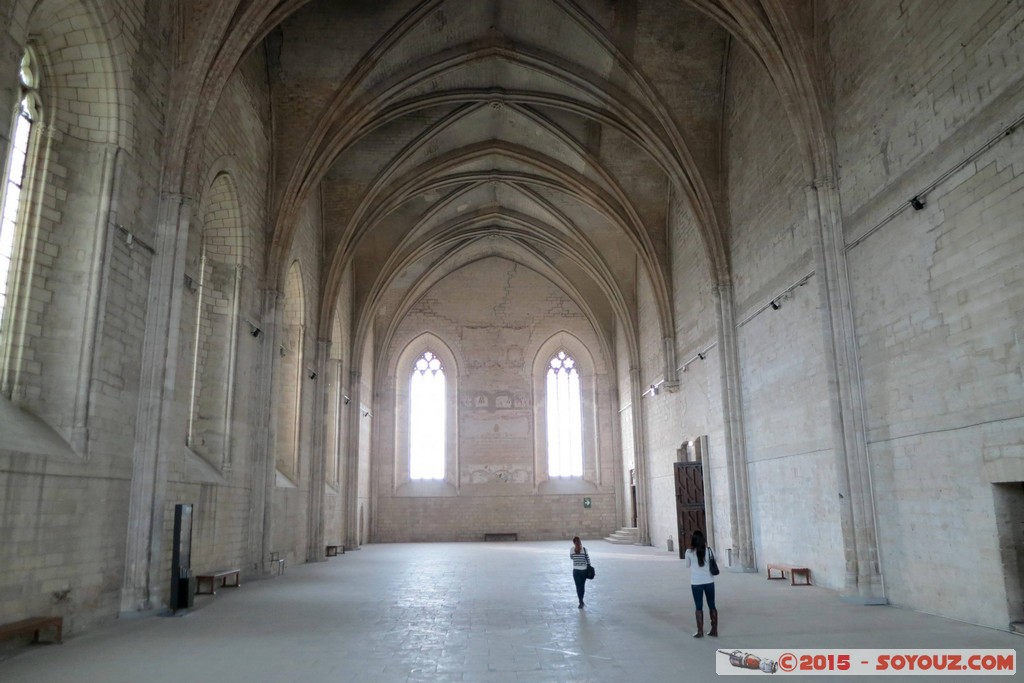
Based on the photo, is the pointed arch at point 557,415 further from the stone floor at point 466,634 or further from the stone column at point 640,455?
the stone floor at point 466,634

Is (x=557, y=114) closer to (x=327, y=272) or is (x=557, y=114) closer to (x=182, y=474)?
(x=327, y=272)

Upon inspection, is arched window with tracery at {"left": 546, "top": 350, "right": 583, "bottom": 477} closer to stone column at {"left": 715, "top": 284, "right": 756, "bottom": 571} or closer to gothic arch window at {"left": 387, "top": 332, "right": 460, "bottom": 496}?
gothic arch window at {"left": 387, "top": 332, "right": 460, "bottom": 496}

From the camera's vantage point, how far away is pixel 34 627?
7.29m

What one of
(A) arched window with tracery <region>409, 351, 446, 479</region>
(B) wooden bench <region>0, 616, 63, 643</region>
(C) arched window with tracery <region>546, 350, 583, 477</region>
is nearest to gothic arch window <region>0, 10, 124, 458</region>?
(B) wooden bench <region>0, 616, 63, 643</region>

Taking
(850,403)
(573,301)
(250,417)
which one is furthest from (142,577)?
(573,301)

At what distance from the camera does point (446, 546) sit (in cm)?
2548

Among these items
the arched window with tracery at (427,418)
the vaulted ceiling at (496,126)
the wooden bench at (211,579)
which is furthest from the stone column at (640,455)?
the wooden bench at (211,579)

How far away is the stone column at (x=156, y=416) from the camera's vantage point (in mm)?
9680

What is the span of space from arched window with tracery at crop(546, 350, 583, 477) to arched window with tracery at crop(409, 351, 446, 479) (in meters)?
4.48

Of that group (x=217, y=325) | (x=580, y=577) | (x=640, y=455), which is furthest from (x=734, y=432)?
(x=217, y=325)

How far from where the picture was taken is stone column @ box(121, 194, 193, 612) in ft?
31.8

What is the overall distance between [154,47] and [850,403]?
448 inches

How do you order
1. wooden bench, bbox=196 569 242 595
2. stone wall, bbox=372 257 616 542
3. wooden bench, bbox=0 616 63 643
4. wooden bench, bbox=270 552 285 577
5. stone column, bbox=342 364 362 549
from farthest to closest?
stone wall, bbox=372 257 616 542, stone column, bbox=342 364 362 549, wooden bench, bbox=270 552 285 577, wooden bench, bbox=196 569 242 595, wooden bench, bbox=0 616 63 643

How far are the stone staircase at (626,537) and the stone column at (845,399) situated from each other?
15045mm
